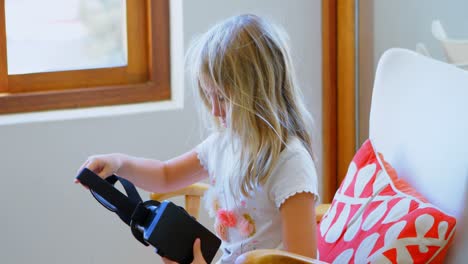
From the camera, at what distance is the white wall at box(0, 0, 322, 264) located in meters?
2.34

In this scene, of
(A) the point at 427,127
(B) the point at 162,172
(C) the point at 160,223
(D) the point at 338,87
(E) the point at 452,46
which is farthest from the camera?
(D) the point at 338,87

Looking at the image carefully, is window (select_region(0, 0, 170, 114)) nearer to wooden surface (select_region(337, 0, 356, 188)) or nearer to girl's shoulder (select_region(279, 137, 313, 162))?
wooden surface (select_region(337, 0, 356, 188))

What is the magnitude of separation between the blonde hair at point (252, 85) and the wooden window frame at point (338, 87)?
888 millimetres

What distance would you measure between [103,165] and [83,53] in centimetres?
85

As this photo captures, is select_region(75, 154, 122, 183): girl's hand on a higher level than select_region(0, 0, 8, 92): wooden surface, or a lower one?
lower

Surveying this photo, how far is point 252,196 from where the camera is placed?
1763mm

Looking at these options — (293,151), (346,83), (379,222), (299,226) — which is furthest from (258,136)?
(346,83)

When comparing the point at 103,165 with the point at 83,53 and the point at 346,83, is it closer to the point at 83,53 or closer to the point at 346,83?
the point at 83,53

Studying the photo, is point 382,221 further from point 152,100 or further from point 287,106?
point 152,100

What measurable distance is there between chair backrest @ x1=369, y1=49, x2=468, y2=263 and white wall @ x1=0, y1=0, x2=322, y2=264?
26.9 inches

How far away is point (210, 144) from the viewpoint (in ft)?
6.28

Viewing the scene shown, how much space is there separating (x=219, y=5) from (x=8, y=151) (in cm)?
72

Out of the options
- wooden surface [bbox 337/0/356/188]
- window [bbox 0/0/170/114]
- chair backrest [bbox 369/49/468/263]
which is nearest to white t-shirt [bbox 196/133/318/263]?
chair backrest [bbox 369/49/468/263]

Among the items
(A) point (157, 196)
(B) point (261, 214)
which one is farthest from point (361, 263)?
(A) point (157, 196)
